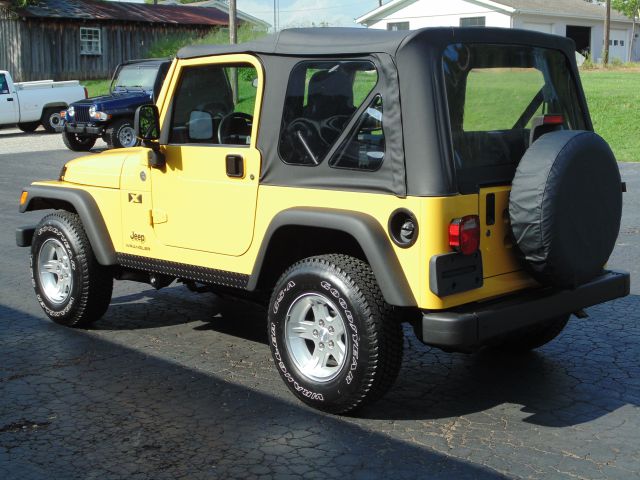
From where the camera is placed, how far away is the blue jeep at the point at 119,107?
20.7 meters

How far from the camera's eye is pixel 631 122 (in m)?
22.2

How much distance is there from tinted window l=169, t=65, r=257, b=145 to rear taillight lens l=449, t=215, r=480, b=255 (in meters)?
1.54

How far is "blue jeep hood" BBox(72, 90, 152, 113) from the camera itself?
2067 centimetres

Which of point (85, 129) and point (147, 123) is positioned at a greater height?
point (147, 123)

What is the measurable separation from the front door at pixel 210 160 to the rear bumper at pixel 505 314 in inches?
52.0

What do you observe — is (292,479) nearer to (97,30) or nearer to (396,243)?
(396,243)

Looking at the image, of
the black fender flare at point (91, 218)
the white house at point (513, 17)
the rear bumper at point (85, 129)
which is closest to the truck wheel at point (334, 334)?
the black fender flare at point (91, 218)

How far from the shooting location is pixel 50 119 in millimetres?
27156

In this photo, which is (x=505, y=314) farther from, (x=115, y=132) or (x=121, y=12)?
(x=121, y=12)

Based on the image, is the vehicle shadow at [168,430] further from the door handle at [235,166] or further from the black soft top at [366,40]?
the black soft top at [366,40]

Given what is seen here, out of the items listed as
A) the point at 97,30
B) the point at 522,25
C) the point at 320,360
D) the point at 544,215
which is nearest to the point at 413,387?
the point at 320,360

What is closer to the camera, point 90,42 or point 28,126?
point 28,126

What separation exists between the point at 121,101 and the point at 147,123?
610 inches

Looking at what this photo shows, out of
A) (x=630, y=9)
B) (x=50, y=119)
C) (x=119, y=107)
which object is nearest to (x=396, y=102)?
(x=119, y=107)
